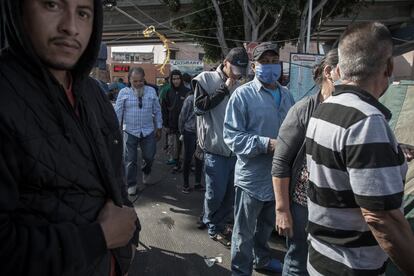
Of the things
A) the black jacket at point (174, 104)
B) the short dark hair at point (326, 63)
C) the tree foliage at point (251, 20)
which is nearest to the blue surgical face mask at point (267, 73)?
the short dark hair at point (326, 63)

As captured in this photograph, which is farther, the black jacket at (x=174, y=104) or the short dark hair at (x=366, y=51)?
the black jacket at (x=174, y=104)

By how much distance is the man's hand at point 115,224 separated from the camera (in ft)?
3.82

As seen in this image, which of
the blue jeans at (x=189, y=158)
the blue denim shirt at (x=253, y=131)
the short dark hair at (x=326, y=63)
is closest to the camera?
the short dark hair at (x=326, y=63)

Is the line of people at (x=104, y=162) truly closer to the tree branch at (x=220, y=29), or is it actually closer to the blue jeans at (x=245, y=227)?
the blue jeans at (x=245, y=227)

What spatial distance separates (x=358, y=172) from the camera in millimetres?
1379

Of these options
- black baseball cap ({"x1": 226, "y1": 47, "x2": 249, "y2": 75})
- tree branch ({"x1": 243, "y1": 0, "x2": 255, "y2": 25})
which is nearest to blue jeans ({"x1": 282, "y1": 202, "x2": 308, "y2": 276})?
black baseball cap ({"x1": 226, "y1": 47, "x2": 249, "y2": 75})

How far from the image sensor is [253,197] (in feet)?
9.21

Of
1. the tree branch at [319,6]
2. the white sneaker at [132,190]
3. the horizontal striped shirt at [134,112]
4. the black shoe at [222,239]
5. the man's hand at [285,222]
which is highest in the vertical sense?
the tree branch at [319,6]

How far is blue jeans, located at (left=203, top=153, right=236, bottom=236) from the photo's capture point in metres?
3.70

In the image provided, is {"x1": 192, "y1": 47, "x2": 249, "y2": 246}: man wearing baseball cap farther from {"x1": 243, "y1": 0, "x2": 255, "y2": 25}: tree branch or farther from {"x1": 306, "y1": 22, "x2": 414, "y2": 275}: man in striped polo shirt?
{"x1": 243, "y1": 0, "x2": 255, "y2": 25}: tree branch

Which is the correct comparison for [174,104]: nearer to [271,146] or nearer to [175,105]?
[175,105]

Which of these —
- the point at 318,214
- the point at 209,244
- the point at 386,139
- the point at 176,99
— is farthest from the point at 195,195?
the point at 386,139

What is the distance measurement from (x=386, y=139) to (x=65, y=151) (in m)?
1.14

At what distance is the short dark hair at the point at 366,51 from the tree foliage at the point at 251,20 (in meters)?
12.1
